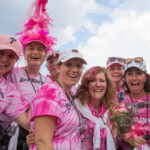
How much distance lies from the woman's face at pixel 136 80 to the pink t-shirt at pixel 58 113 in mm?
1949

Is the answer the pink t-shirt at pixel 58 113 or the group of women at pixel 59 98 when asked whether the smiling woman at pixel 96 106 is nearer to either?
the group of women at pixel 59 98

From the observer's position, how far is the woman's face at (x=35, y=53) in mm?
3446

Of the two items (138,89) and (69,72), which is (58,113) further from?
(138,89)

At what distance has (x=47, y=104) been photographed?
189 cm

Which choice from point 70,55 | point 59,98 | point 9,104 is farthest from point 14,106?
point 70,55

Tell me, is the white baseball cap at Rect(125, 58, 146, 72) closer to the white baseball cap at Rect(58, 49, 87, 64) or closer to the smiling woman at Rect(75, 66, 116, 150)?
the smiling woman at Rect(75, 66, 116, 150)

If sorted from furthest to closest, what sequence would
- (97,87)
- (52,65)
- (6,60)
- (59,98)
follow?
(52,65) < (97,87) < (6,60) < (59,98)

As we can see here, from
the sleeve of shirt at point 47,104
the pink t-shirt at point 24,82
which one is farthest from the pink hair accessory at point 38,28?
the sleeve of shirt at point 47,104

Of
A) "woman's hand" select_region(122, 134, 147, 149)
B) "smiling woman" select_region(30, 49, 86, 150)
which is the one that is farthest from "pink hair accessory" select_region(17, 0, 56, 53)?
"woman's hand" select_region(122, 134, 147, 149)

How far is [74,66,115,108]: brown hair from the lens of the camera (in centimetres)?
307

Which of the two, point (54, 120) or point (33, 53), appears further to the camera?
point (33, 53)

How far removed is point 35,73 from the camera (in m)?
3.51

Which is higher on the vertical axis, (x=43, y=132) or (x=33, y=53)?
(x=33, y=53)

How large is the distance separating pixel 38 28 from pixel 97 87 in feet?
6.33
